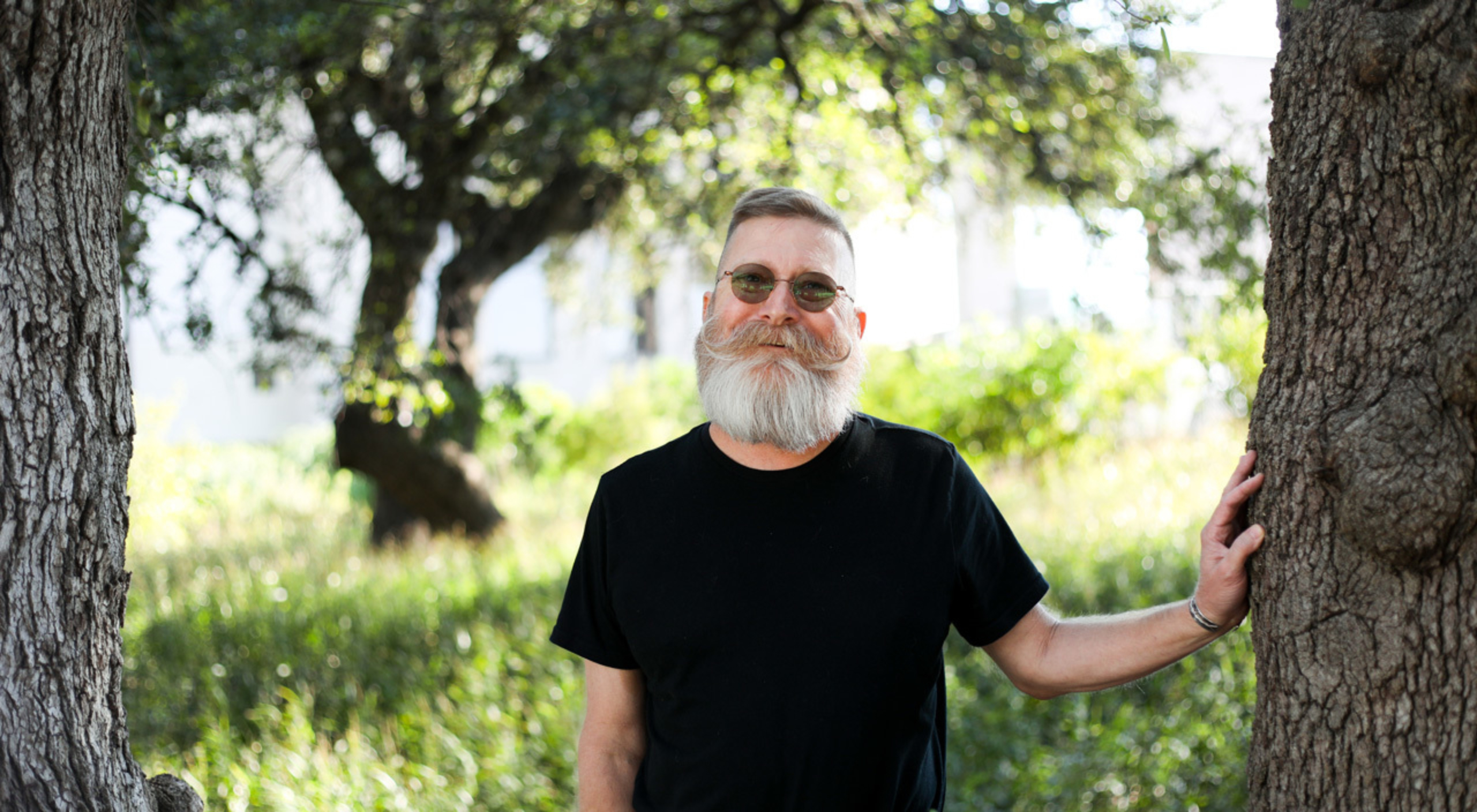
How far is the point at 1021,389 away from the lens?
10719 mm

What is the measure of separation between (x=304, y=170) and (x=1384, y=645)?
225 inches

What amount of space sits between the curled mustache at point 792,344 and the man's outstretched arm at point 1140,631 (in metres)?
0.71

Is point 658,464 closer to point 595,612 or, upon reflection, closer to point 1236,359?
point 595,612

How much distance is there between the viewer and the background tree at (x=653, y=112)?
18.5ft

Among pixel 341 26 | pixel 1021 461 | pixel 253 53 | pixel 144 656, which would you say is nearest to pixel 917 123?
pixel 341 26

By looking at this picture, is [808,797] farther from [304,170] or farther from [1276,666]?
[304,170]

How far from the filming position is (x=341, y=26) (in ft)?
18.1

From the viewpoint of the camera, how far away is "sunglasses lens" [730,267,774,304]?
2.51 metres

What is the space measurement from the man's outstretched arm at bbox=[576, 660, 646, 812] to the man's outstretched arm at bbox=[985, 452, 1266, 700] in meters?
0.82

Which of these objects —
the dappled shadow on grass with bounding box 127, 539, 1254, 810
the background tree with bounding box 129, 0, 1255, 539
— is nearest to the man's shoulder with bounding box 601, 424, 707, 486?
the dappled shadow on grass with bounding box 127, 539, 1254, 810

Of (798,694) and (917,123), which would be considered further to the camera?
(917,123)

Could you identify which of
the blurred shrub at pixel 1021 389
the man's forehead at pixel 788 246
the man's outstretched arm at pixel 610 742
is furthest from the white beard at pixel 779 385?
the blurred shrub at pixel 1021 389

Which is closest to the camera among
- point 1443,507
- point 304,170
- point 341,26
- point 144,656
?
point 1443,507

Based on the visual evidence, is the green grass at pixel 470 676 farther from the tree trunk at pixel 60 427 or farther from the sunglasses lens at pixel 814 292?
the tree trunk at pixel 60 427
